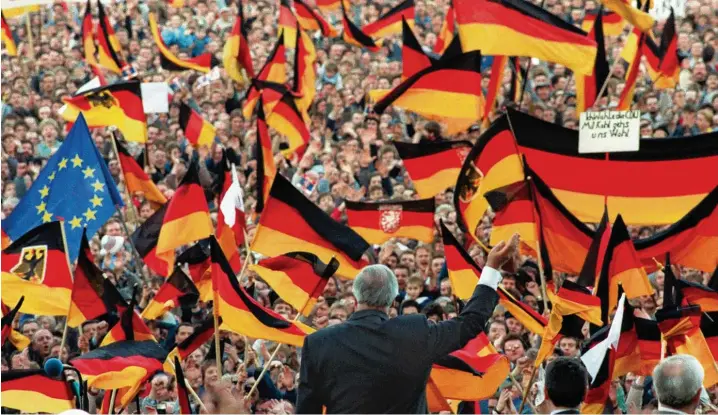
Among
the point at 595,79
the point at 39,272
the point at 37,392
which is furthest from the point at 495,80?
the point at 37,392

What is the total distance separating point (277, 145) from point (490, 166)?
21.8ft

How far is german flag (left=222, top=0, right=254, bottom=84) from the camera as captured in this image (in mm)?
18797

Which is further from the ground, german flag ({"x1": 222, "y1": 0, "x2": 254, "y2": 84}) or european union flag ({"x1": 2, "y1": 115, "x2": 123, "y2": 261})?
german flag ({"x1": 222, "y1": 0, "x2": 254, "y2": 84})

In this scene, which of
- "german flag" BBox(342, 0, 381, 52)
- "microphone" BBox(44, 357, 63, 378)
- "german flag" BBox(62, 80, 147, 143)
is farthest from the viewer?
"german flag" BBox(342, 0, 381, 52)

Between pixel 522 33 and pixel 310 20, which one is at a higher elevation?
A: pixel 522 33

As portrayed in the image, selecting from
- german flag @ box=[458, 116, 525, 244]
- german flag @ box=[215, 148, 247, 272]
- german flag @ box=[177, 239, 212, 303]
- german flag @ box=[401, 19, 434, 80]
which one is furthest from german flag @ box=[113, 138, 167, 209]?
german flag @ box=[458, 116, 525, 244]

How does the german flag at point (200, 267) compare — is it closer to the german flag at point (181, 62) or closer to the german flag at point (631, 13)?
the german flag at point (631, 13)

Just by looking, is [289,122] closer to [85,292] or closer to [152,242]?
[152,242]

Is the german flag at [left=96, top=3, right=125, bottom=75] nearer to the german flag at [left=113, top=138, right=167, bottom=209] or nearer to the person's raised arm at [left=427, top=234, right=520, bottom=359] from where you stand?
the german flag at [left=113, top=138, right=167, bottom=209]

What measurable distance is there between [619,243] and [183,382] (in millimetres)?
3154

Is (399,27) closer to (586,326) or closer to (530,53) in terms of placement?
(530,53)

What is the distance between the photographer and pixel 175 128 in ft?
63.0

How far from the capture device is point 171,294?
39.4 feet

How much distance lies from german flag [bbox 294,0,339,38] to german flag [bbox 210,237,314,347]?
10102 millimetres
